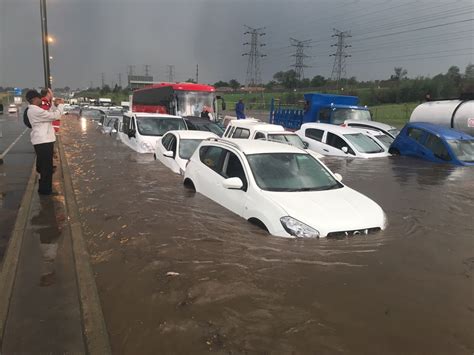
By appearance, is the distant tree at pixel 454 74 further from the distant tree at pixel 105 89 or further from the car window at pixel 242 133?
the distant tree at pixel 105 89

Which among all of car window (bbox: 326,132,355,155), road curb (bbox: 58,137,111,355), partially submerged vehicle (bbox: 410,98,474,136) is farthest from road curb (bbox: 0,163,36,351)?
partially submerged vehicle (bbox: 410,98,474,136)

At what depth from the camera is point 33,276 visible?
192 inches

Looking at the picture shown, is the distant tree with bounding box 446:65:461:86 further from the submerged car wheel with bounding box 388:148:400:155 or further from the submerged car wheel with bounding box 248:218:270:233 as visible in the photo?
the submerged car wheel with bounding box 248:218:270:233

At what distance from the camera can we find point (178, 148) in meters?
11.0

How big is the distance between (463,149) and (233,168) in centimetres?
900

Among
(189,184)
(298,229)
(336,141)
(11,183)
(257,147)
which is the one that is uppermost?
(257,147)

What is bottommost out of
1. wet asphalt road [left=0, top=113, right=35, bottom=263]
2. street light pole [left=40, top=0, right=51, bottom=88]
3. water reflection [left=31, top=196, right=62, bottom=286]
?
wet asphalt road [left=0, top=113, right=35, bottom=263]

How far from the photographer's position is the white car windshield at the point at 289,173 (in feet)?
20.7

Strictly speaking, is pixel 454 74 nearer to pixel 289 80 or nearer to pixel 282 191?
pixel 289 80

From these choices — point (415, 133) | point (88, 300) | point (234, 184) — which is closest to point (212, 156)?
point (234, 184)

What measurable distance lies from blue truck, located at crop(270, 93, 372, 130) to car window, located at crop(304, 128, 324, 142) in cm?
475

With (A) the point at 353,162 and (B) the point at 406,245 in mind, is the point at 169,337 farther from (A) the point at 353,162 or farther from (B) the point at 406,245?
(A) the point at 353,162

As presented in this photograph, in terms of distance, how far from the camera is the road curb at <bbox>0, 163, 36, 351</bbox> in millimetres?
4091

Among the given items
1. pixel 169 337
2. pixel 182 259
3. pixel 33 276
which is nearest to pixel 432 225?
pixel 182 259
